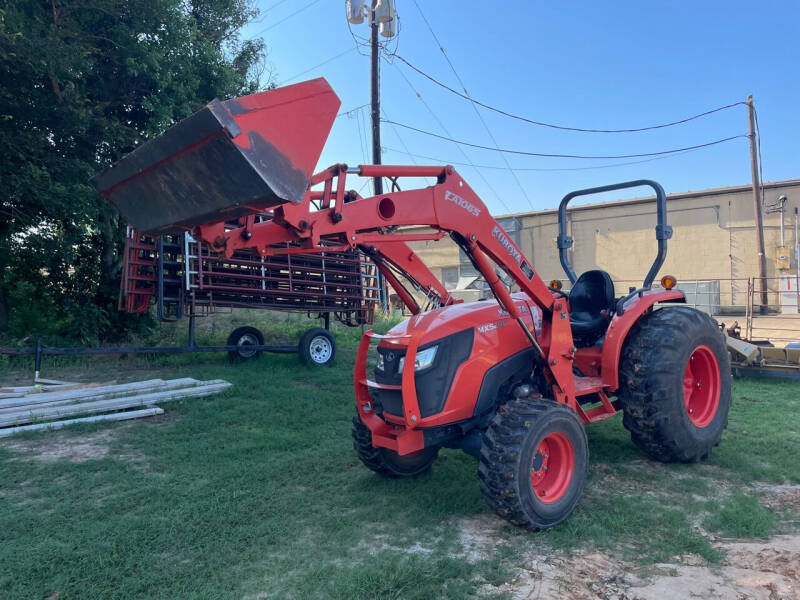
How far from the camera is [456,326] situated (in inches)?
158

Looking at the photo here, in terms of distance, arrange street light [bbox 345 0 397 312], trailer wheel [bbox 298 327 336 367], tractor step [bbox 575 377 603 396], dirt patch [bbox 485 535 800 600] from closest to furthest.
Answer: dirt patch [bbox 485 535 800 600]
tractor step [bbox 575 377 603 396]
trailer wheel [bbox 298 327 336 367]
street light [bbox 345 0 397 312]

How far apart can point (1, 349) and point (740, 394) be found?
36.1ft

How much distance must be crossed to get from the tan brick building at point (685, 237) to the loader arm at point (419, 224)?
62.8ft

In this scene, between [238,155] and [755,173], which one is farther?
[755,173]

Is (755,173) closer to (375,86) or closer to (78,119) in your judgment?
(375,86)

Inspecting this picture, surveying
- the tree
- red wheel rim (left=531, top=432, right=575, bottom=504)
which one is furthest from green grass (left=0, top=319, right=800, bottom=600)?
the tree

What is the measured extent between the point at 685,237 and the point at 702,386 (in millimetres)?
21687

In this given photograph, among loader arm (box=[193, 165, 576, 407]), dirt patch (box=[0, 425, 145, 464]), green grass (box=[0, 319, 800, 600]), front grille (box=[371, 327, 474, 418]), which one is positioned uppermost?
loader arm (box=[193, 165, 576, 407])

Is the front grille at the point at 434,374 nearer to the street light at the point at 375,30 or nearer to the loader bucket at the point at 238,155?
the loader bucket at the point at 238,155

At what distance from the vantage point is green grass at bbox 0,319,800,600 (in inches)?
123

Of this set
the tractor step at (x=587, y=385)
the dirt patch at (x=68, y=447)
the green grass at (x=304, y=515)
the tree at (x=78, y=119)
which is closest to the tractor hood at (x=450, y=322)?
the tractor step at (x=587, y=385)

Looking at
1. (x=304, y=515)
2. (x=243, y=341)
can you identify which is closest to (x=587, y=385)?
(x=304, y=515)

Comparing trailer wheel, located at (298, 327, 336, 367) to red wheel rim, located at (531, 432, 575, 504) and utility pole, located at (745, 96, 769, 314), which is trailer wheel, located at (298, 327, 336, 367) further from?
utility pole, located at (745, 96, 769, 314)

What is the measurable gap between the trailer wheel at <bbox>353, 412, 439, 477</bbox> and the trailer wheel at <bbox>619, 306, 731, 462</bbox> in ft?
5.57
